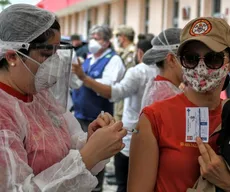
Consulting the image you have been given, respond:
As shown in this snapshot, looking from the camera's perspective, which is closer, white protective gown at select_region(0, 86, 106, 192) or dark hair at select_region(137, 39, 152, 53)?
white protective gown at select_region(0, 86, 106, 192)

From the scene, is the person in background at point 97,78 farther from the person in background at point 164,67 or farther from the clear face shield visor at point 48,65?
the clear face shield visor at point 48,65

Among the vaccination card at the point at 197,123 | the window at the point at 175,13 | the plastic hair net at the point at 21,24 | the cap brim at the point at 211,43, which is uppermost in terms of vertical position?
the window at the point at 175,13

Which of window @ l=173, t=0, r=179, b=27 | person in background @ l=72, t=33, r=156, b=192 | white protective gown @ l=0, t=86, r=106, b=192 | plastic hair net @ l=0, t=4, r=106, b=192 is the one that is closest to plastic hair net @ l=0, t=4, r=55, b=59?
plastic hair net @ l=0, t=4, r=106, b=192

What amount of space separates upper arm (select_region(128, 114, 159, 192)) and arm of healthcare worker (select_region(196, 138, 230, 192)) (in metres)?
0.18

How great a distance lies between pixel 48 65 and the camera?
168cm

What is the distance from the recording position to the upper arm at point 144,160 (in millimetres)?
1678

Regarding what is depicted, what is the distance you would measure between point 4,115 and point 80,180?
13.6 inches

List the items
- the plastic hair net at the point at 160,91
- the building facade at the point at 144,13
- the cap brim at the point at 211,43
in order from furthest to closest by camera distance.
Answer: the building facade at the point at 144,13, the plastic hair net at the point at 160,91, the cap brim at the point at 211,43

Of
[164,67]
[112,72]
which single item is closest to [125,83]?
[164,67]

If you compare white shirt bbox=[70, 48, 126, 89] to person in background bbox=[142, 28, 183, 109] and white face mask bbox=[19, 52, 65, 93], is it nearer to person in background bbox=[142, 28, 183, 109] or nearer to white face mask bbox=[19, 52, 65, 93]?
person in background bbox=[142, 28, 183, 109]

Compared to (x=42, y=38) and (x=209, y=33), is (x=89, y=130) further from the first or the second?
(x=209, y=33)

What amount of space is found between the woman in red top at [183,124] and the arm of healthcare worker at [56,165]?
0.44ft

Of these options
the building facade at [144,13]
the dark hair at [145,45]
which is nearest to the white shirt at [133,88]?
the dark hair at [145,45]

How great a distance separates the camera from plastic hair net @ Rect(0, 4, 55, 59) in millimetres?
1621
